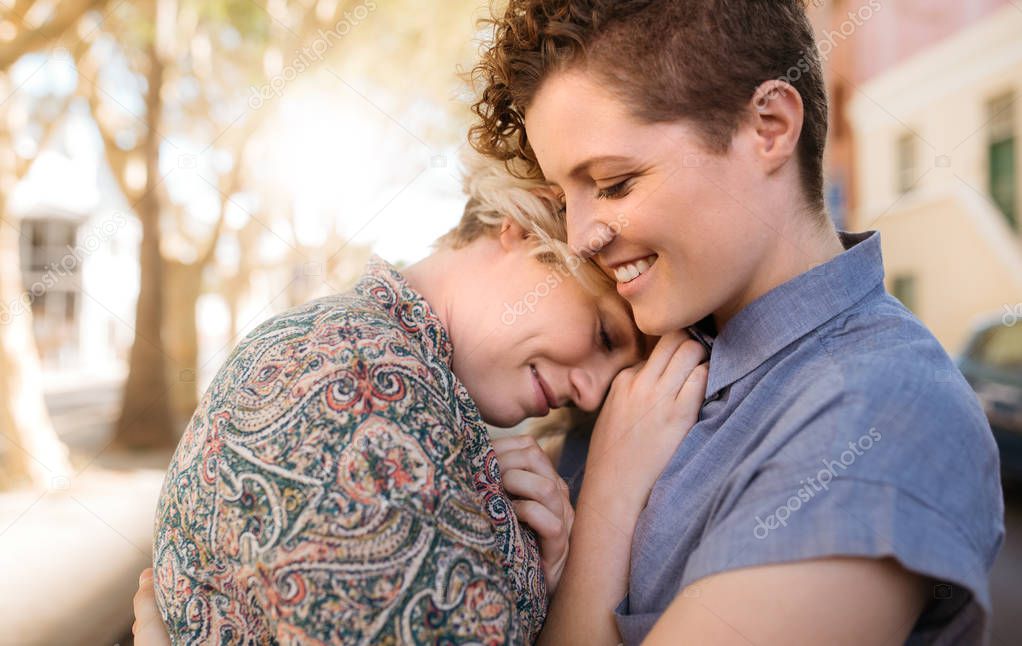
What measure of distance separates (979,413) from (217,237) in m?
12.8

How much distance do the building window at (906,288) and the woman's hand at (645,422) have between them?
1562 centimetres

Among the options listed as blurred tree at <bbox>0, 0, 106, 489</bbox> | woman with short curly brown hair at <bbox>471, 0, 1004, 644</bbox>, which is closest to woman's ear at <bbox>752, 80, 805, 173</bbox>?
woman with short curly brown hair at <bbox>471, 0, 1004, 644</bbox>

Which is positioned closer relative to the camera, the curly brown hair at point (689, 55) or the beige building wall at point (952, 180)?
the curly brown hair at point (689, 55)

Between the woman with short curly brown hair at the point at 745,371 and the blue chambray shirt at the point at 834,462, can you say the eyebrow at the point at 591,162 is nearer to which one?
the woman with short curly brown hair at the point at 745,371

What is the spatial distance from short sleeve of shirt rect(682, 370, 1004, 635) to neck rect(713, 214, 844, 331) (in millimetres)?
442

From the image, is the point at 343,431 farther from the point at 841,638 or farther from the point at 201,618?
the point at 841,638

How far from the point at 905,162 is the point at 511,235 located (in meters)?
17.4

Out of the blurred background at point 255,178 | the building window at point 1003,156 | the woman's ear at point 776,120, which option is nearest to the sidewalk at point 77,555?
the blurred background at point 255,178

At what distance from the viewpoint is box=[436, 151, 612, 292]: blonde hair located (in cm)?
212

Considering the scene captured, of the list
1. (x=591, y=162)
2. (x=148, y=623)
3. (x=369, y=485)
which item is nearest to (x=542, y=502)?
(x=369, y=485)

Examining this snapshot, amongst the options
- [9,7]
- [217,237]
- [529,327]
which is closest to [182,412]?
[217,237]

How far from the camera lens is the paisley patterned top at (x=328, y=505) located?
1350 mm

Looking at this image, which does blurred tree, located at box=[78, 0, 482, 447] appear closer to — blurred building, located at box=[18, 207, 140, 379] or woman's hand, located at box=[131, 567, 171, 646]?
woman's hand, located at box=[131, 567, 171, 646]

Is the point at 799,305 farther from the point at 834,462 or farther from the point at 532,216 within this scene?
the point at 532,216
